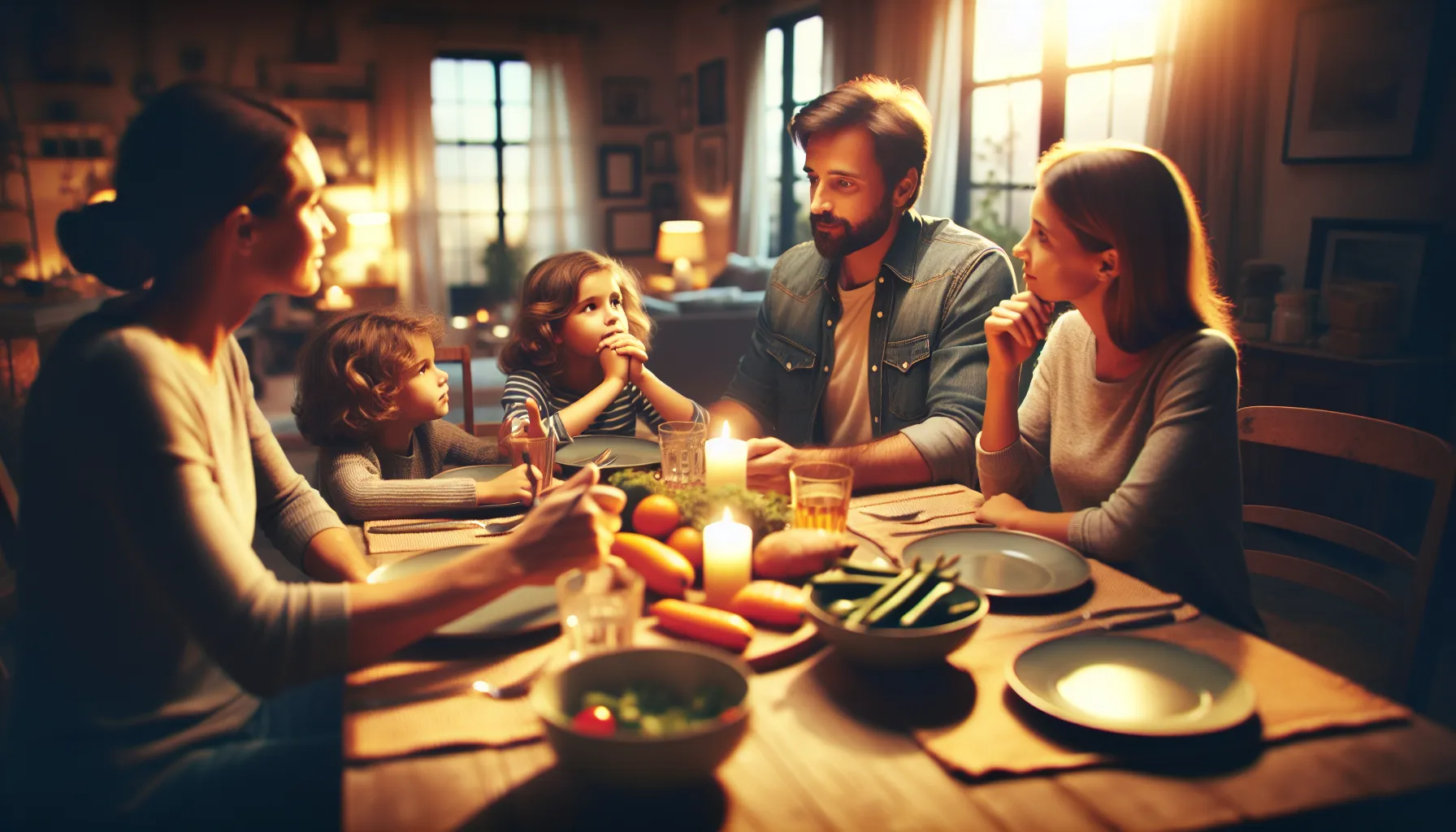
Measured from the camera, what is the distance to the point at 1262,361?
3598 mm

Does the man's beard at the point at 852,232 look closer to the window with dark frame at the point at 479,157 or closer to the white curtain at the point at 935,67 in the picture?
the white curtain at the point at 935,67

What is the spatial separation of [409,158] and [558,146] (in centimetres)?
129

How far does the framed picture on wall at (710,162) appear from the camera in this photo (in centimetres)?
856

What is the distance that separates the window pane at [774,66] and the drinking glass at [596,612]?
6.96 m

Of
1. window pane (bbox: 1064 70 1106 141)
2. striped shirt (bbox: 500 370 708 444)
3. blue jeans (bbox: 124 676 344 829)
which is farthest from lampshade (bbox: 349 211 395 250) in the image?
blue jeans (bbox: 124 676 344 829)

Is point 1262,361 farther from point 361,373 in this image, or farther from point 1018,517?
point 361,373

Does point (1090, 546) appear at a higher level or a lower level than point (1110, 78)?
lower

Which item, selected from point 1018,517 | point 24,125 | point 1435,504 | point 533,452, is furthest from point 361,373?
point 24,125

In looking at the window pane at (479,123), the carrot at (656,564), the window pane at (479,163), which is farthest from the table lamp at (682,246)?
the carrot at (656,564)

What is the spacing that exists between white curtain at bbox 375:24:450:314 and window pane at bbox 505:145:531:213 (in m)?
0.67

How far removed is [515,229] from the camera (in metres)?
9.31

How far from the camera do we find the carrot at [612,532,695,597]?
1.23 m

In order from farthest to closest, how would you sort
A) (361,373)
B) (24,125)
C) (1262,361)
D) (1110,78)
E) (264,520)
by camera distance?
(24,125), (1110,78), (1262,361), (361,373), (264,520)

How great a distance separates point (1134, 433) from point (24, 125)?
877cm
